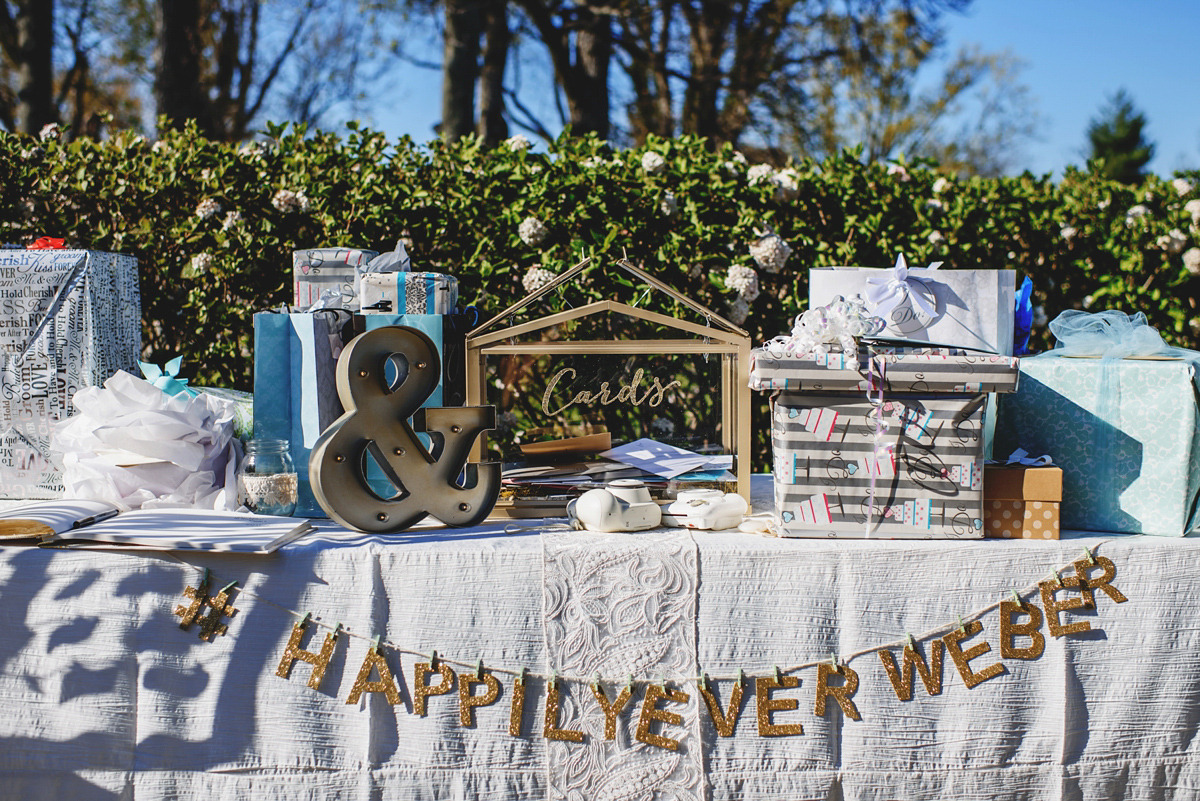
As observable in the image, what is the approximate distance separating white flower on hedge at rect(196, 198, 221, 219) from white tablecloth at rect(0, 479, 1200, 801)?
57.0 inches

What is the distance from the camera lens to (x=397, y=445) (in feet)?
5.27

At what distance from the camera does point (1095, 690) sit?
1.48 m

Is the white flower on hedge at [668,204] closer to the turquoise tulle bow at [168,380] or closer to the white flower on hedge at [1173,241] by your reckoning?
the turquoise tulle bow at [168,380]

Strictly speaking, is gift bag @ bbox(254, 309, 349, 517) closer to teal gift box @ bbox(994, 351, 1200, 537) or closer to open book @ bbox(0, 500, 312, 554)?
open book @ bbox(0, 500, 312, 554)

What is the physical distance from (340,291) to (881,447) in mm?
1326

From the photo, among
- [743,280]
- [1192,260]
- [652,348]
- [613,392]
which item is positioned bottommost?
[613,392]

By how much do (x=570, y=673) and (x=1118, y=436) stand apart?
1.22 metres

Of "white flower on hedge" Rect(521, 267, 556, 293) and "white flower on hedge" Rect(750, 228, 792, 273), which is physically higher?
"white flower on hedge" Rect(750, 228, 792, 273)

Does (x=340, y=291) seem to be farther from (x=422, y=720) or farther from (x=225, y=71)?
(x=225, y=71)

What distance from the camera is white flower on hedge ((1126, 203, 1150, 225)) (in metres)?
2.90

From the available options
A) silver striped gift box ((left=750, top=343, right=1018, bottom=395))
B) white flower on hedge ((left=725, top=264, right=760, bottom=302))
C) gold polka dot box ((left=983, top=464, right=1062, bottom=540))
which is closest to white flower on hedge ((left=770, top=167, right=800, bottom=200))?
white flower on hedge ((left=725, top=264, right=760, bottom=302))

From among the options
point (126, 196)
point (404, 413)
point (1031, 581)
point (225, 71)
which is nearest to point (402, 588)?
point (404, 413)

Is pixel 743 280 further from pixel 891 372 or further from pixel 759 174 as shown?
pixel 891 372

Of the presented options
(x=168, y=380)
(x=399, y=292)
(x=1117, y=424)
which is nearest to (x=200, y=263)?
(x=168, y=380)
